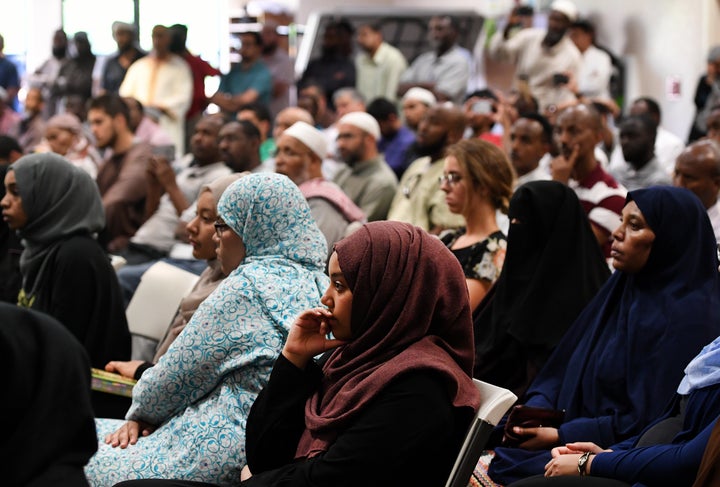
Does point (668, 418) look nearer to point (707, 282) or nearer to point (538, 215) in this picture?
point (707, 282)

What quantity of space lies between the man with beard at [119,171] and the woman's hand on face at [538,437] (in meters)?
3.78

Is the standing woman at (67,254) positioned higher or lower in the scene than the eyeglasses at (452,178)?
lower

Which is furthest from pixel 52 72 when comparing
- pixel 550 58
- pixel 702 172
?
pixel 702 172

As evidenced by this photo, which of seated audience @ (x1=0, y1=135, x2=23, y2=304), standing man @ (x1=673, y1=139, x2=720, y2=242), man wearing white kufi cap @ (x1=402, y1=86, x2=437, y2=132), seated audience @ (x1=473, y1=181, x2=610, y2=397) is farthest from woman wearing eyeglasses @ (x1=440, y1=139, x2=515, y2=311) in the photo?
man wearing white kufi cap @ (x1=402, y1=86, x2=437, y2=132)

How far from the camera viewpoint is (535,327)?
13.3 ft

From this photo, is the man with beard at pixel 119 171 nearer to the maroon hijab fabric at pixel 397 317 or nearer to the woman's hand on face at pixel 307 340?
the woman's hand on face at pixel 307 340

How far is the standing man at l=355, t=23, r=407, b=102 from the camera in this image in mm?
9977

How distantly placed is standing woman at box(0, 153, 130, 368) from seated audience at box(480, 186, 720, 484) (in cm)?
155

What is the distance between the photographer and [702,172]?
5.02 m

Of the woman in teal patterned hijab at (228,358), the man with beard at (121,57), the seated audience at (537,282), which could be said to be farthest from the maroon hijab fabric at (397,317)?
the man with beard at (121,57)

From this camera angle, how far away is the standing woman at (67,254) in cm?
413

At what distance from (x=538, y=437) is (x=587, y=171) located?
237 cm

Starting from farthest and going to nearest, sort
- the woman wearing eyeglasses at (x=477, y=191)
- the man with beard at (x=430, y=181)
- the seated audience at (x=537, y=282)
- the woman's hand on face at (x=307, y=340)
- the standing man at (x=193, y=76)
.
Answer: the standing man at (x=193, y=76)
the man with beard at (x=430, y=181)
the woman wearing eyeglasses at (x=477, y=191)
the seated audience at (x=537, y=282)
the woman's hand on face at (x=307, y=340)

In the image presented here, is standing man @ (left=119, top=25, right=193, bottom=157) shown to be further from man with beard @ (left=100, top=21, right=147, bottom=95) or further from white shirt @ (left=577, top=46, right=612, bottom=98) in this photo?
white shirt @ (left=577, top=46, right=612, bottom=98)
